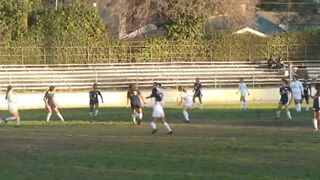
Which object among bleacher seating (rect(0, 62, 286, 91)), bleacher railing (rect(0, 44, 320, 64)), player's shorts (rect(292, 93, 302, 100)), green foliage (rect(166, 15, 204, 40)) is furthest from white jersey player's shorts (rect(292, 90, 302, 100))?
green foliage (rect(166, 15, 204, 40))

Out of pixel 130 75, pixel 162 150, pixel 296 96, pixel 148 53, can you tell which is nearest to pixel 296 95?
pixel 296 96

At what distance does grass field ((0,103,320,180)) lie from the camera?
16.2 m

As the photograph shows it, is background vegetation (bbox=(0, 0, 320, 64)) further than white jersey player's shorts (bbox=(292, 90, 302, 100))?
Yes

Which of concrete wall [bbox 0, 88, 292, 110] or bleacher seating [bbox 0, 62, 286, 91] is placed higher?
bleacher seating [bbox 0, 62, 286, 91]

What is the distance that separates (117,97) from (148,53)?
7.65 metres

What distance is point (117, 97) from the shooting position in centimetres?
4966

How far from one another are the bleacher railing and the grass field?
21.5 metres

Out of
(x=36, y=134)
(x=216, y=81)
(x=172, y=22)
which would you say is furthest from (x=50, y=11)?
(x=36, y=134)

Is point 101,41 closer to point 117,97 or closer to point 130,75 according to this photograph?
point 130,75

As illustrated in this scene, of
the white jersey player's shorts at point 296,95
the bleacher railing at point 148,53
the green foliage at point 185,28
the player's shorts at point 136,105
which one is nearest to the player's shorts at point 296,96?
the white jersey player's shorts at point 296,95

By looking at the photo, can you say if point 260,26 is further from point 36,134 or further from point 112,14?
point 36,134

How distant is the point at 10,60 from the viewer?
53.6m

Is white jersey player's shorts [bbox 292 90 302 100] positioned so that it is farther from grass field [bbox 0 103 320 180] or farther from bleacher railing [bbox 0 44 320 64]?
bleacher railing [bbox 0 44 320 64]

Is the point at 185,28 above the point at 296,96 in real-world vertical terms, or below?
above
